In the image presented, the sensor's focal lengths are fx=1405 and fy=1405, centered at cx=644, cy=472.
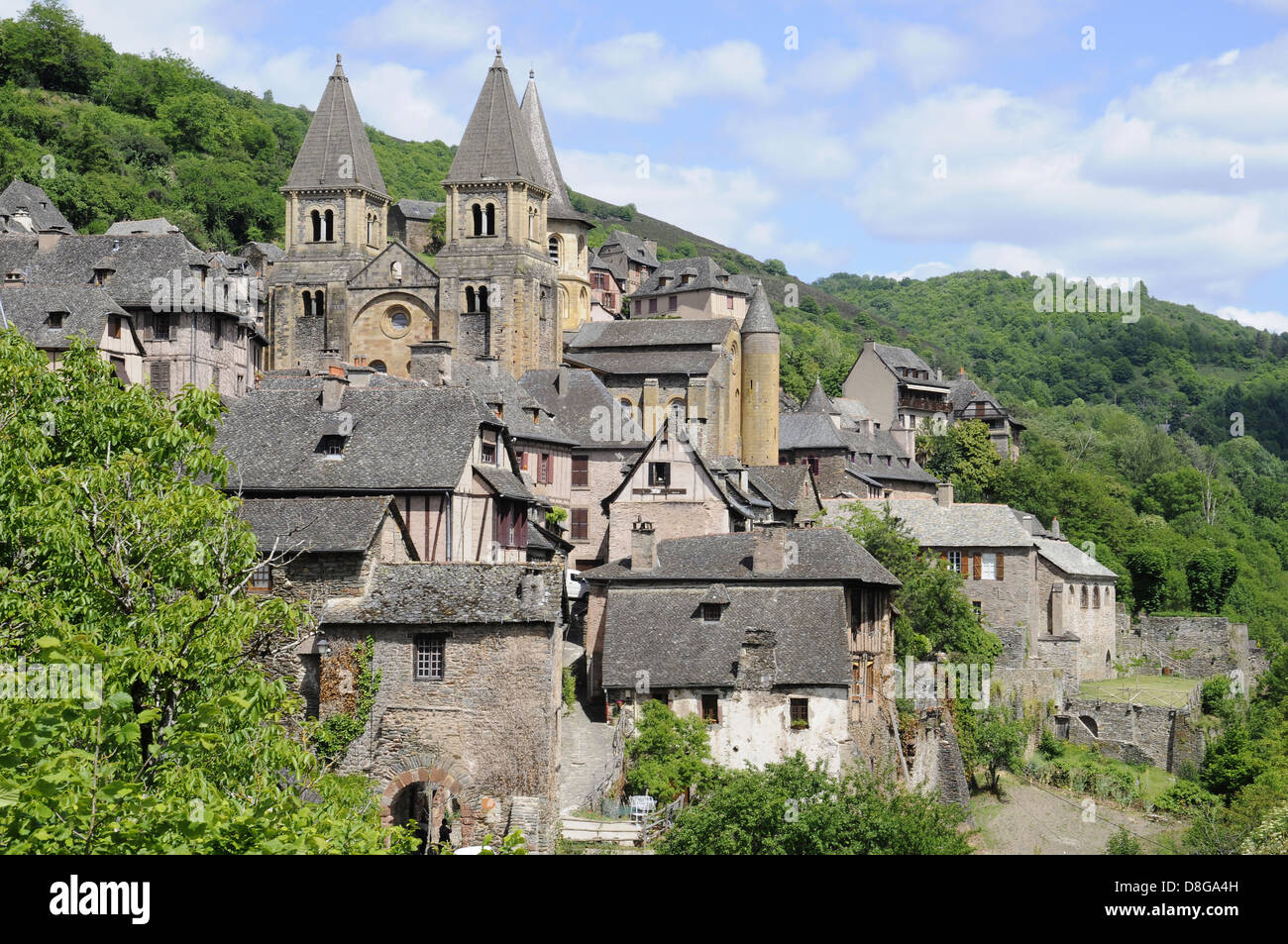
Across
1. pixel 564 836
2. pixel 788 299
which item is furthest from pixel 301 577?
pixel 788 299

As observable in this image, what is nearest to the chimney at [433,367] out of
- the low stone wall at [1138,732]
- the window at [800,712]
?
the window at [800,712]

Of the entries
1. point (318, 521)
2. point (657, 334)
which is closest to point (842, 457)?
point (657, 334)

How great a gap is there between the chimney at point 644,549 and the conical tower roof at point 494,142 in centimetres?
3432

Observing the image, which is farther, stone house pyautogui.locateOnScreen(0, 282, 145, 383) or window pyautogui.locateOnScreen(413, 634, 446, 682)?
stone house pyautogui.locateOnScreen(0, 282, 145, 383)

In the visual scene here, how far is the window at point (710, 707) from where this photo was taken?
4112 cm

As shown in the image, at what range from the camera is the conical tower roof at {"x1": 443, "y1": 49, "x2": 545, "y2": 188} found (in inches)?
2968

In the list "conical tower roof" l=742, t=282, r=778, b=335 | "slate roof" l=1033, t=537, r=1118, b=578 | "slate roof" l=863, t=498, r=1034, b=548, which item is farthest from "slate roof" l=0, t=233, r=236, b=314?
"slate roof" l=1033, t=537, r=1118, b=578

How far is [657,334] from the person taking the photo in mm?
78750

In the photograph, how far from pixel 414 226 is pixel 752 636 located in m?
72.8

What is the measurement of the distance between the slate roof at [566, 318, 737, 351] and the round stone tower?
58.4 inches

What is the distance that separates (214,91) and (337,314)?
84556 millimetres

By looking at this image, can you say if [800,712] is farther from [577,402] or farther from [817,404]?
[817,404]

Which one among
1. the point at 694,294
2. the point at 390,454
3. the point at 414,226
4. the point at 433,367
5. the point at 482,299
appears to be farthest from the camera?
A: the point at 414,226

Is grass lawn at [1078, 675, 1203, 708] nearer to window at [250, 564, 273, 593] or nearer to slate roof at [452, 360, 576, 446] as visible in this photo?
slate roof at [452, 360, 576, 446]
